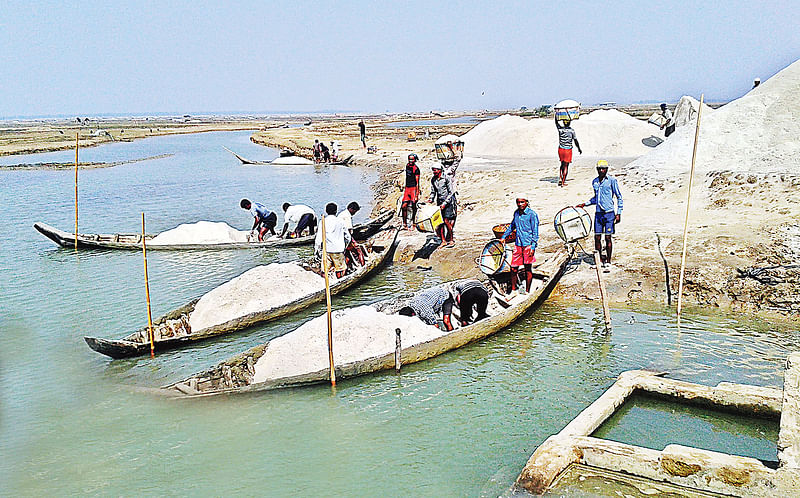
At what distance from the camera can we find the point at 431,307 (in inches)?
404

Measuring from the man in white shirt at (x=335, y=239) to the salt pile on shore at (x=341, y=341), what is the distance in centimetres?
302

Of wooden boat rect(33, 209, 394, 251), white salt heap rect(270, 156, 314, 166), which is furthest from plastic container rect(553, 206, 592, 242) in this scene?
white salt heap rect(270, 156, 314, 166)

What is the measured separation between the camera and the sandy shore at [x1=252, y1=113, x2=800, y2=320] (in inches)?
464

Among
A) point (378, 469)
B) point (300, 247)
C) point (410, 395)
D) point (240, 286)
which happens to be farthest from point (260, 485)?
point (300, 247)

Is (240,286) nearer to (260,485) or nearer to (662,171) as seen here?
(260,485)

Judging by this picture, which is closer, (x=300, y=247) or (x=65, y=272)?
(x=65, y=272)

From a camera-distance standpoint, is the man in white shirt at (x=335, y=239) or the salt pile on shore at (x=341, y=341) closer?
the salt pile on shore at (x=341, y=341)

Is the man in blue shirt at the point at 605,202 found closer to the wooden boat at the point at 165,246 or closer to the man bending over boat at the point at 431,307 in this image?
the man bending over boat at the point at 431,307

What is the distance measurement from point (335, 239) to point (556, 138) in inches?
743

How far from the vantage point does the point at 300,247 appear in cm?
1794

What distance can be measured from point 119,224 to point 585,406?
65.4ft

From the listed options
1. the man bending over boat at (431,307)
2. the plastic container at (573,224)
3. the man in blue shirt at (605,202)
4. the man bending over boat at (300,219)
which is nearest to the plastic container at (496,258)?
the plastic container at (573,224)

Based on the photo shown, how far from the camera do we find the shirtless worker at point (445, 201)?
49.0ft

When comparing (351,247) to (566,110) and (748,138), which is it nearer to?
(566,110)
